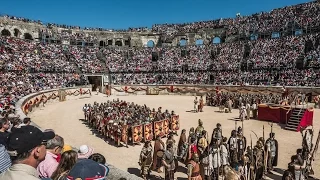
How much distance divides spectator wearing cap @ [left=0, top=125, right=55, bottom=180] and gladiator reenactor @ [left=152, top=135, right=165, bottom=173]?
6.54 m

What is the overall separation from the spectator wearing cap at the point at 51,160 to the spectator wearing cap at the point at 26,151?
134 cm

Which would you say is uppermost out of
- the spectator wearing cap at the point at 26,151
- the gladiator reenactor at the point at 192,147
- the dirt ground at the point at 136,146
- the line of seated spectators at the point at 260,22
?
the line of seated spectators at the point at 260,22

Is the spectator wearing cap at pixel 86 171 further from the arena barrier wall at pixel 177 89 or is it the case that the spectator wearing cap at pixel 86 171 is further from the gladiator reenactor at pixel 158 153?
the arena barrier wall at pixel 177 89

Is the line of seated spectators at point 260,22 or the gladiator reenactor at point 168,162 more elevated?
the line of seated spectators at point 260,22

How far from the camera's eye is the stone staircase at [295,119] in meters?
16.2

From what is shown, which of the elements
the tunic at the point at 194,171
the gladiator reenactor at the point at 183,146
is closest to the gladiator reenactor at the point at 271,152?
the gladiator reenactor at the point at 183,146

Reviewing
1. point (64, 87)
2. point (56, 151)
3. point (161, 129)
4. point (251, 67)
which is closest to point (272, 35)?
point (251, 67)

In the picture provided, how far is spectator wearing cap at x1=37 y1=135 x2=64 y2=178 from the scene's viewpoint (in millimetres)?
3865

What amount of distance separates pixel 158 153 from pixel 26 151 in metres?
6.80

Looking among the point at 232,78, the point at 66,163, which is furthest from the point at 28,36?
the point at 66,163

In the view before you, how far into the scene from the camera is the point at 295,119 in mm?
16781

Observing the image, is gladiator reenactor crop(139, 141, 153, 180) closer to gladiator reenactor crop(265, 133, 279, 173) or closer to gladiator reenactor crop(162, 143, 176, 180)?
gladiator reenactor crop(162, 143, 176, 180)

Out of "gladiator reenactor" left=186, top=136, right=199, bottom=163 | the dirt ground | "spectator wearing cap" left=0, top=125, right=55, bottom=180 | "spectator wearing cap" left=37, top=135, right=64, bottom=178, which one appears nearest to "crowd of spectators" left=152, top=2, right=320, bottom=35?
the dirt ground

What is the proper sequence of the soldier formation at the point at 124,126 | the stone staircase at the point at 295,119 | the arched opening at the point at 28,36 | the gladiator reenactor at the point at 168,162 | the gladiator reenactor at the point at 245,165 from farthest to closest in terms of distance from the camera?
the arched opening at the point at 28,36 < the stone staircase at the point at 295,119 < the soldier formation at the point at 124,126 < the gladiator reenactor at the point at 168,162 < the gladiator reenactor at the point at 245,165
